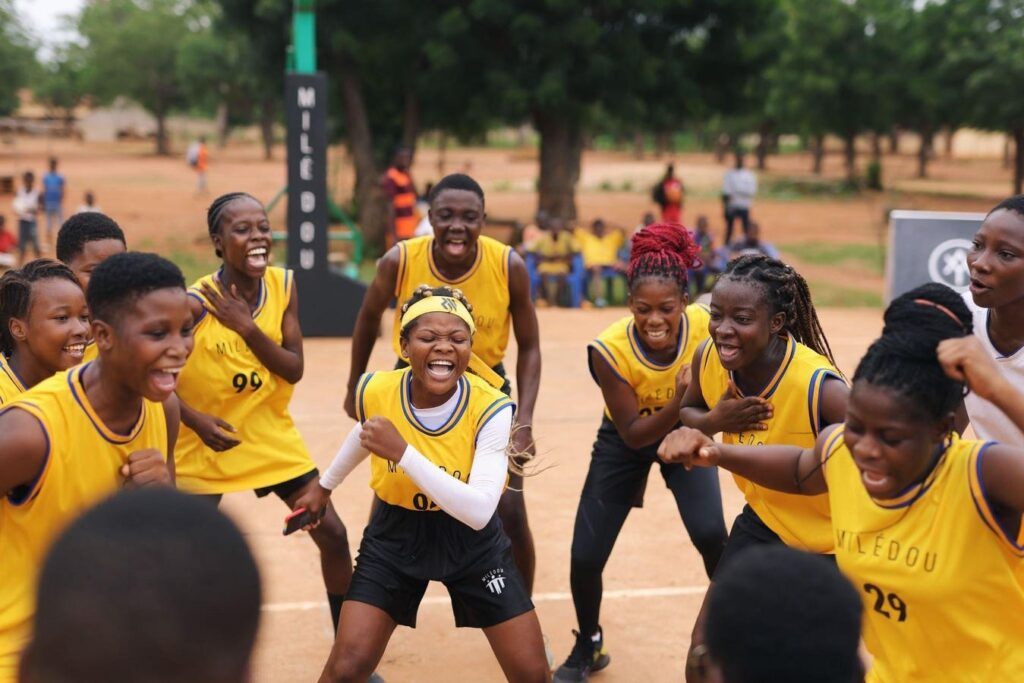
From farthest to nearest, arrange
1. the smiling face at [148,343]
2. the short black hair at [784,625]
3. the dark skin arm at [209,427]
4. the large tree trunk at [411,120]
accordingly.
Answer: the large tree trunk at [411,120]
the dark skin arm at [209,427]
the smiling face at [148,343]
the short black hair at [784,625]

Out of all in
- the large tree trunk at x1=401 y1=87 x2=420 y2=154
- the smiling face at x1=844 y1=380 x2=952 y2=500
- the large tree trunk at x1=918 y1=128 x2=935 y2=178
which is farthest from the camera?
the large tree trunk at x1=918 y1=128 x2=935 y2=178

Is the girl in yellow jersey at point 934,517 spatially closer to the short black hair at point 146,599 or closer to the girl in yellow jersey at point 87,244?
the short black hair at point 146,599

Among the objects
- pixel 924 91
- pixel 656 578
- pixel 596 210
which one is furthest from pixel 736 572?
pixel 924 91

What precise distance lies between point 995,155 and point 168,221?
56996 millimetres

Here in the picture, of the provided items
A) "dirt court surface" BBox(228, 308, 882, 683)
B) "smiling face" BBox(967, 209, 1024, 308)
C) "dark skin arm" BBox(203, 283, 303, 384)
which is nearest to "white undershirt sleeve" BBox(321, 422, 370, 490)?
"dirt court surface" BBox(228, 308, 882, 683)

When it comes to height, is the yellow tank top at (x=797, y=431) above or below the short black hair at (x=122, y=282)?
below

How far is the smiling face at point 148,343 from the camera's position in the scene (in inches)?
134

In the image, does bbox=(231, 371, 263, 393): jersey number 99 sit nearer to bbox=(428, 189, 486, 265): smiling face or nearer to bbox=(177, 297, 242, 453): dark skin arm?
bbox=(177, 297, 242, 453): dark skin arm

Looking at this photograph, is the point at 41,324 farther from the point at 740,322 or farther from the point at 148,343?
the point at 740,322

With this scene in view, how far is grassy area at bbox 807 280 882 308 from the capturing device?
17406 millimetres

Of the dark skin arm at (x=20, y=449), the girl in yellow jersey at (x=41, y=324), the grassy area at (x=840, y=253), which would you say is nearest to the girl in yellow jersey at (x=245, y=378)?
the girl in yellow jersey at (x=41, y=324)

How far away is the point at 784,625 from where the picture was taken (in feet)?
6.79

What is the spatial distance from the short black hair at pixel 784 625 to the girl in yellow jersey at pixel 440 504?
2066mm

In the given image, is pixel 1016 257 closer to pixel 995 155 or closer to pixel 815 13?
pixel 815 13
